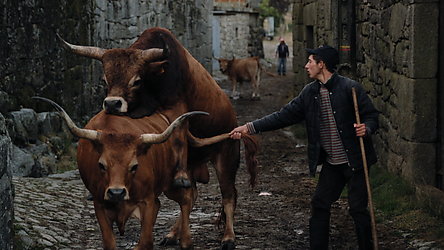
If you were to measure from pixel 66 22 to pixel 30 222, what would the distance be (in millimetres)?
5131

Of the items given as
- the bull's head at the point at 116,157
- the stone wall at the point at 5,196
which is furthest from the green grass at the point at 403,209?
the stone wall at the point at 5,196

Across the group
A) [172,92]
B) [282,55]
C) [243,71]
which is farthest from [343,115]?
[282,55]

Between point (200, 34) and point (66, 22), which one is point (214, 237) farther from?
point (200, 34)

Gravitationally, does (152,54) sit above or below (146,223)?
above

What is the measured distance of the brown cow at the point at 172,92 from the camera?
6.50 m

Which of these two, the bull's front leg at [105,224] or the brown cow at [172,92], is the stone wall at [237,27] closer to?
the brown cow at [172,92]

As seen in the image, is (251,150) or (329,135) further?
(251,150)

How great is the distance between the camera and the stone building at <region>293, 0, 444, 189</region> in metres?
8.44

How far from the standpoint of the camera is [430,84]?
847 cm

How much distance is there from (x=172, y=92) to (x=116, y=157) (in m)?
1.50

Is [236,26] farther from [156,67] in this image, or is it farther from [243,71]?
[156,67]

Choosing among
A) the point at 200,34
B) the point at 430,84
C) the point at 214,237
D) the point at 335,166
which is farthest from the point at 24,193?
the point at 200,34

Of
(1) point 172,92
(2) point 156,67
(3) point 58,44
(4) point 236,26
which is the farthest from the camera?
(4) point 236,26

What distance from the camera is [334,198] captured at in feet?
21.5
